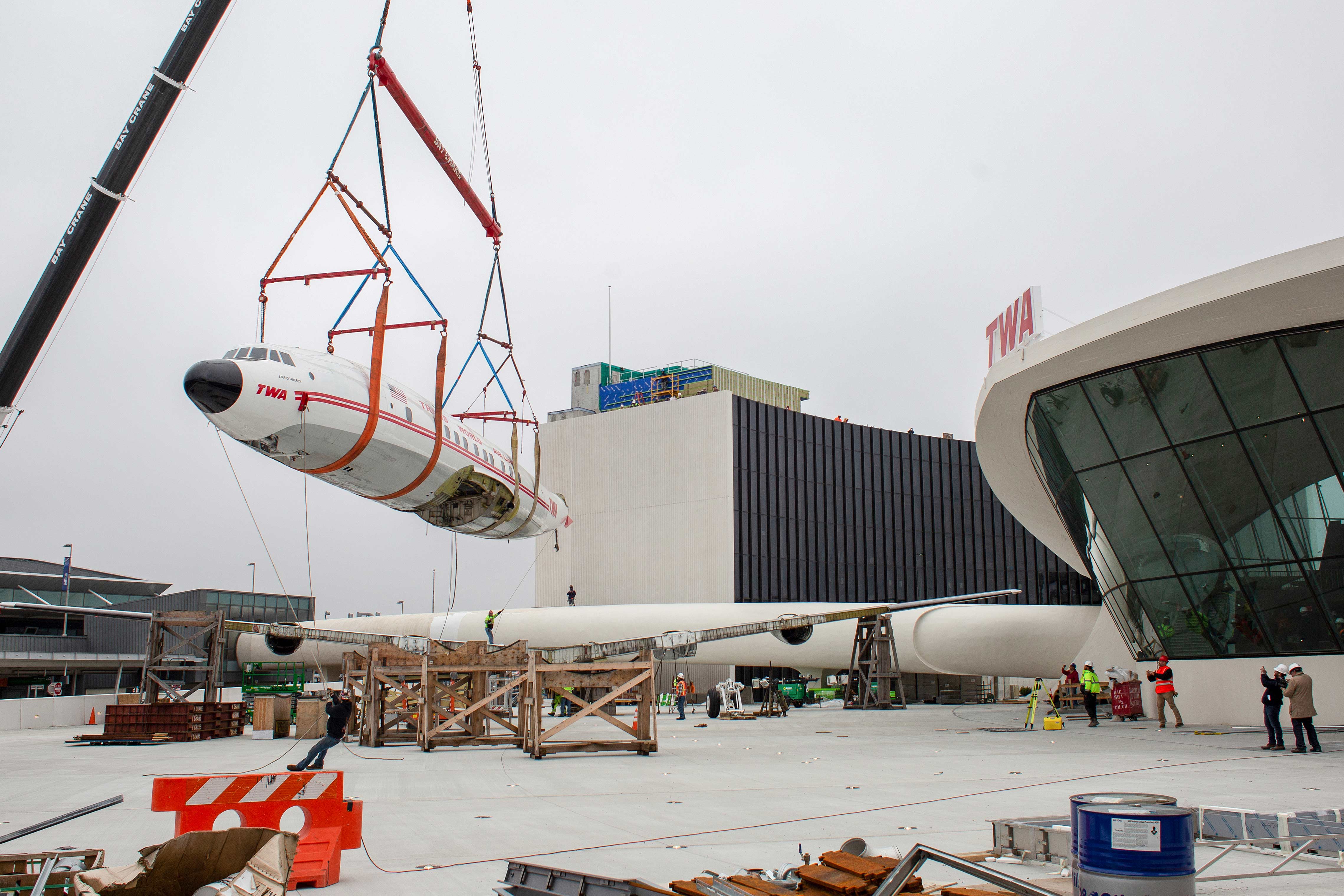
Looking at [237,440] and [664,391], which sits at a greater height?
[664,391]

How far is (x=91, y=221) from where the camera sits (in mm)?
15078

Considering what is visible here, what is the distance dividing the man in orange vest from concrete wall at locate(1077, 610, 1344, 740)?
14.6 inches

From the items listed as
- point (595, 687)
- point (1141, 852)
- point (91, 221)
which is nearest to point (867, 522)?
point (595, 687)

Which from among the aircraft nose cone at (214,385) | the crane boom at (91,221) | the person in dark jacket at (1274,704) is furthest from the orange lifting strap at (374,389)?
the person in dark jacket at (1274,704)

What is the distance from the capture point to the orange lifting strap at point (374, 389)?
59.5ft

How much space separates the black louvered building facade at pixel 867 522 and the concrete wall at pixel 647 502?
1.23 m

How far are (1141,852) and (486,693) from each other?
2061 cm

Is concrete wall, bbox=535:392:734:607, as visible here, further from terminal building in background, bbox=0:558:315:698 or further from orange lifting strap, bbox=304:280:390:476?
orange lifting strap, bbox=304:280:390:476


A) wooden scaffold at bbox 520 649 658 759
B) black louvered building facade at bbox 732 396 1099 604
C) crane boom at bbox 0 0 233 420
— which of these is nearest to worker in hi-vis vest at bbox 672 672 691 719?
black louvered building facade at bbox 732 396 1099 604

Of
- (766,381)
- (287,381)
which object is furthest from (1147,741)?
(766,381)

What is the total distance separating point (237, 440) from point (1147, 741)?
19.5 metres

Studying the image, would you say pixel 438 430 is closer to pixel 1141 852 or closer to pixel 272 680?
pixel 1141 852

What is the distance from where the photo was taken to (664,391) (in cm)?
6562

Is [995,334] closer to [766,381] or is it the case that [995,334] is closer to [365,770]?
[365,770]
